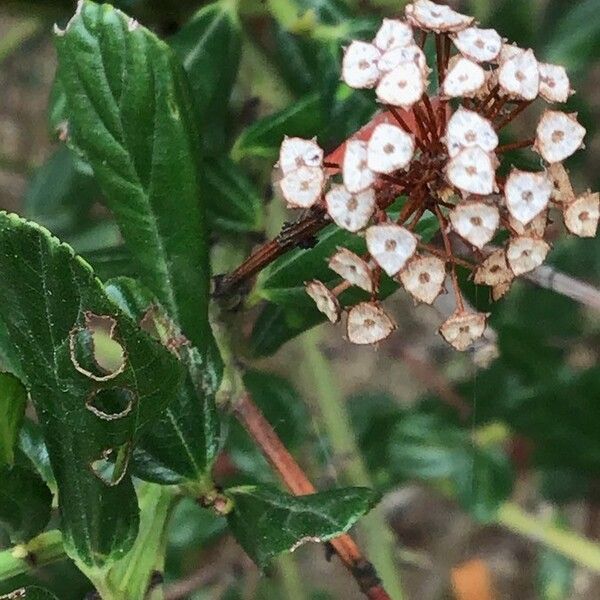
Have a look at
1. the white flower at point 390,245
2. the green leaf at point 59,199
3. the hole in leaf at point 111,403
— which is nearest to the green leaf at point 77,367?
the hole in leaf at point 111,403

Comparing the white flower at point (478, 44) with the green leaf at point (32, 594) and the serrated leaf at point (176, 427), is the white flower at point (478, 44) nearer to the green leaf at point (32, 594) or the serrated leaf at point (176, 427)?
the serrated leaf at point (176, 427)

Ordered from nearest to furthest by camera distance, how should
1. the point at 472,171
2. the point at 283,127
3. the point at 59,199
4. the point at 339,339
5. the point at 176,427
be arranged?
the point at 472,171, the point at 176,427, the point at 283,127, the point at 59,199, the point at 339,339

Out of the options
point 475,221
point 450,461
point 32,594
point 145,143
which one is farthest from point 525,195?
point 450,461

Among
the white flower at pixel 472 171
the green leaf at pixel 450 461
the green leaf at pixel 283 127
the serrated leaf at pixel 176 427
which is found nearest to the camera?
the white flower at pixel 472 171

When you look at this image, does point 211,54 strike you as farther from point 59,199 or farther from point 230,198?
point 59,199

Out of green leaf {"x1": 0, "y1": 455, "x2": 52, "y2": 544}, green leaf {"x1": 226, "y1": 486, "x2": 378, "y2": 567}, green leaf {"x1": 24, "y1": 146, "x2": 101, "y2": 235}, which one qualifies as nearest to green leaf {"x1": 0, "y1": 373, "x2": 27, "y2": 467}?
green leaf {"x1": 0, "y1": 455, "x2": 52, "y2": 544}

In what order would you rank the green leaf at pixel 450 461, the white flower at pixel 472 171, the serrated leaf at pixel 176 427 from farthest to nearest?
the green leaf at pixel 450 461
the serrated leaf at pixel 176 427
the white flower at pixel 472 171

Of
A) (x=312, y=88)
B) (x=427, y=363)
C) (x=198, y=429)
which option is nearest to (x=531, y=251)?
(x=198, y=429)
